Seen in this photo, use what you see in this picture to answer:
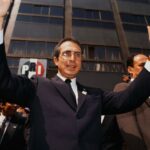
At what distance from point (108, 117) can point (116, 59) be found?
1238 centimetres

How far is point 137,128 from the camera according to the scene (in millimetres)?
2516

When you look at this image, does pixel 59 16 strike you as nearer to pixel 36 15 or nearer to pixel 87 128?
pixel 36 15

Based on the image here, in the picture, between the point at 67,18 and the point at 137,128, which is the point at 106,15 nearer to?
the point at 67,18

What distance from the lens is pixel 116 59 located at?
15.0 m

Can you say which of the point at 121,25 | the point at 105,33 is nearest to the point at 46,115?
the point at 105,33

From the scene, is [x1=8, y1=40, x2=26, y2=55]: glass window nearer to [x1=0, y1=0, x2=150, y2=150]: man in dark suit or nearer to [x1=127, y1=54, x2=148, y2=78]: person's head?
[x1=127, y1=54, x2=148, y2=78]: person's head

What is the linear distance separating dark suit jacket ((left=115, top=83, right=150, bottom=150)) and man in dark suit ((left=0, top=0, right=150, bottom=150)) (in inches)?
15.4

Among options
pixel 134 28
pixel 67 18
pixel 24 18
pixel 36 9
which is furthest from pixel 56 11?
pixel 134 28

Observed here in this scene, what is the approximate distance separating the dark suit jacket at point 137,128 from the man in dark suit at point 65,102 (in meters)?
0.39

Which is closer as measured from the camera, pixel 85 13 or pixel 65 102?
pixel 65 102

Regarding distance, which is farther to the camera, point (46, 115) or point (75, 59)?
point (75, 59)

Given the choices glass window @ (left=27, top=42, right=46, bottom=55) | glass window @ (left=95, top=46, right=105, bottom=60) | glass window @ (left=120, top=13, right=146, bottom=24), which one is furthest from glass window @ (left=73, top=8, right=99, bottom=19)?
glass window @ (left=27, top=42, right=46, bottom=55)

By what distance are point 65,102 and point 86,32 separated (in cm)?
1394

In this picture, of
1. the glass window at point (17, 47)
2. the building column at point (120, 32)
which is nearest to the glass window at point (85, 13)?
the building column at point (120, 32)
